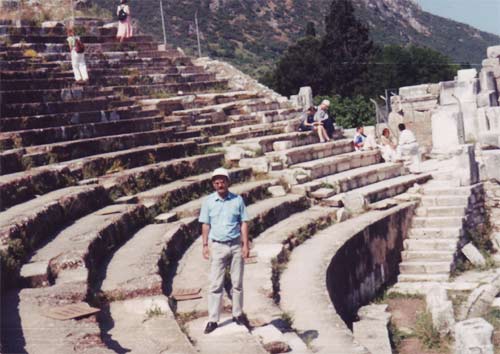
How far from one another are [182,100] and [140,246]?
8.06 m

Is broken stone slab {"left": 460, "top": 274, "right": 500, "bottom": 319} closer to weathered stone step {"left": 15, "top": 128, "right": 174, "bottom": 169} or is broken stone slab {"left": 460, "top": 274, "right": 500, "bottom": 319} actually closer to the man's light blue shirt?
the man's light blue shirt

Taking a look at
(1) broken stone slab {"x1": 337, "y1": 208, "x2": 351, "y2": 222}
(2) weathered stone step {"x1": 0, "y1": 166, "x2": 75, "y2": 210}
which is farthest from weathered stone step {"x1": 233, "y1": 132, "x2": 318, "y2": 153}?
(2) weathered stone step {"x1": 0, "y1": 166, "x2": 75, "y2": 210}

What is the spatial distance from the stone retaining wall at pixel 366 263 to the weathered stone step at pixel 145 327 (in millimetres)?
3029

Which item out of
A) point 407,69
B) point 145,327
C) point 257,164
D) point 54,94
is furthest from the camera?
point 407,69

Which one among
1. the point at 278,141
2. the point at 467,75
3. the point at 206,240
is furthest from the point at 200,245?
the point at 467,75

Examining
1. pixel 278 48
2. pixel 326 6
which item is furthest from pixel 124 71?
pixel 326 6

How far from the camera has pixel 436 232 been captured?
1306cm

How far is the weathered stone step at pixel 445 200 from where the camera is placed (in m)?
13.8

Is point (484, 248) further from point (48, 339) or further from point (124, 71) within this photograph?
point (48, 339)

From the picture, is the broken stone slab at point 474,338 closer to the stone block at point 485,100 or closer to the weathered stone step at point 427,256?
the weathered stone step at point 427,256

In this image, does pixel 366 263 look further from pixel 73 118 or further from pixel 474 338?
pixel 73 118

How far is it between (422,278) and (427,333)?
263cm

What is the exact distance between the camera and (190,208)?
34.5 feet

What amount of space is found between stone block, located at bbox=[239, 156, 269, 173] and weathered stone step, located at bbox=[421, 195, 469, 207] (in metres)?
2.98
